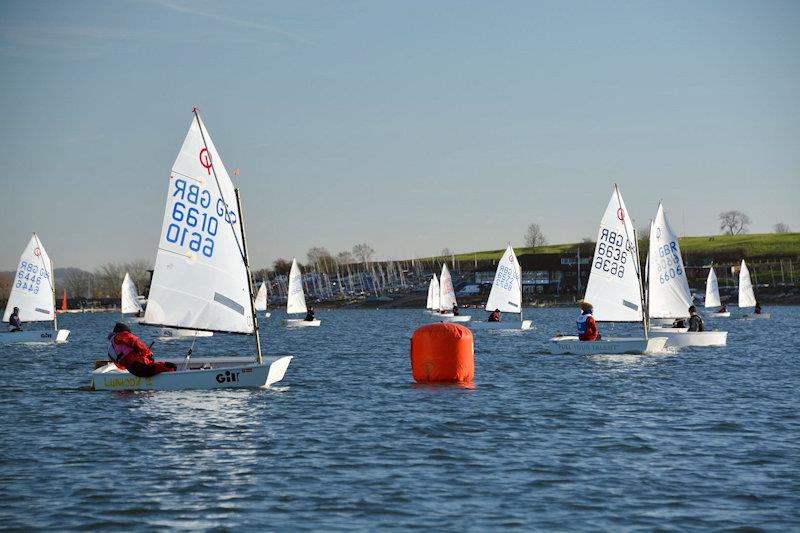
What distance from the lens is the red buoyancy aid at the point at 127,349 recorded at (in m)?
26.9

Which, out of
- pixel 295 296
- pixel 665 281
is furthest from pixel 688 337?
pixel 295 296

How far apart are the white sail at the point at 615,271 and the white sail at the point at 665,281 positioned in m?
5.61

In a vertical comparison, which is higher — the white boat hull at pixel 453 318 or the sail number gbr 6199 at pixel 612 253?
the sail number gbr 6199 at pixel 612 253

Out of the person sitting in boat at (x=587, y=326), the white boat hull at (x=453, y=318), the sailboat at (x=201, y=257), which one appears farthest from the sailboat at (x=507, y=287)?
the sailboat at (x=201, y=257)

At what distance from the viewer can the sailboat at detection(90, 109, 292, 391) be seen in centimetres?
2852

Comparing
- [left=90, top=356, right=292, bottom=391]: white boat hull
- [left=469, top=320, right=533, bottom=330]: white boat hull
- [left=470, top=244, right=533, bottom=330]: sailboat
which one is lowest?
[left=90, top=356, right=292, bottom=391]: white boat hull

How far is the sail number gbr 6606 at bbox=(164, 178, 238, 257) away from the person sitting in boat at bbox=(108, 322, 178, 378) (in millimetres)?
3081

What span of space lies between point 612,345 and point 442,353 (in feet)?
32.0

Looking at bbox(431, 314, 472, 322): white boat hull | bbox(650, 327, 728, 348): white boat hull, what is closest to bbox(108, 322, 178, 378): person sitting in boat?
bbox(650, 327, 728, 348): white boat hull

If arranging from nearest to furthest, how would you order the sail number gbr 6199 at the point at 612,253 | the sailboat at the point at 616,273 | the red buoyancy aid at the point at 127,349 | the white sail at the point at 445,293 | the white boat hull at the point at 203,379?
the white boat hull at the point at 203,379 → the red buoyancy aid at the point at 127,349 → the sailboat at the point at 616,273 → the sail number gbr 6199 at the point at 612,253 → the white sail at the point at 445,293

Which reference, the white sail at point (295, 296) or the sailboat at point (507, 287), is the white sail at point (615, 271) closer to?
the sailboat at point (507, 287)

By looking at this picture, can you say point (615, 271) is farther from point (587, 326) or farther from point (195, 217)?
point (195, 217)

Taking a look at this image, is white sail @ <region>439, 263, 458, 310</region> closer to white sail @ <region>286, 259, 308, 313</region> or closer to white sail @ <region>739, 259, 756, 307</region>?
white sail @ <region>286, 259, 308, 313</region>

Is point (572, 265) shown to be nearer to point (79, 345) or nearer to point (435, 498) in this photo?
point (79, 345)
